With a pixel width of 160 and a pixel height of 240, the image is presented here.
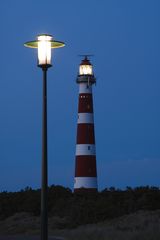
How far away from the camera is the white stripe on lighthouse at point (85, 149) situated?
138 ft

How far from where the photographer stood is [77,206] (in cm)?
3206

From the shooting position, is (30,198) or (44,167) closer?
(44,167)

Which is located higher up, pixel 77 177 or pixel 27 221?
pixel 77 177

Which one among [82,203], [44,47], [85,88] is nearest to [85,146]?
[85,88]

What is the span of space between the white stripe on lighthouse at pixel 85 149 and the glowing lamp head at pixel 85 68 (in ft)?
16.7

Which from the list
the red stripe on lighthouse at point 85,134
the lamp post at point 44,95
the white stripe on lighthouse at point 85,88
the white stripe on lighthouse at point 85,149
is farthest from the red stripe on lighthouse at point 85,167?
the lamp post at point 44,95

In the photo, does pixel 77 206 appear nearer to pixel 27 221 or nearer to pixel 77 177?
pixel 27 221

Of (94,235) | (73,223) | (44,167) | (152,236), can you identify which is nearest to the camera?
(44,167)

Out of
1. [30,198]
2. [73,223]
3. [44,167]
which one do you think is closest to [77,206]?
[73,223]

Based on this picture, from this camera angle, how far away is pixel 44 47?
553 inches

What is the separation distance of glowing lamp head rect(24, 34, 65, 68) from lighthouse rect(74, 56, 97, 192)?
27461 millimetres

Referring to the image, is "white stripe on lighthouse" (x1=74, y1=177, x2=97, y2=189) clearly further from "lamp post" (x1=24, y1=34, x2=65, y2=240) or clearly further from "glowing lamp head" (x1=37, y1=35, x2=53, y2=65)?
"glowing lamp head" (x1=37, y1=35, x2=53, y2=65)

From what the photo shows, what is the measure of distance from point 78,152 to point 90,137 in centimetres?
123

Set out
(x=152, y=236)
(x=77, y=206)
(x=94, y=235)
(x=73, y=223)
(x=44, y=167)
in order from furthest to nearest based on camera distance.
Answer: (x=77, y=206)
(x=73, y=223)
(x=94, y=235)
(x=152, y=236)
(x=44, y=167)
